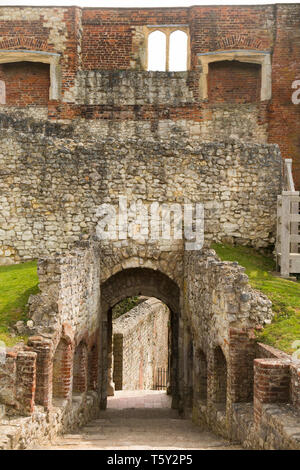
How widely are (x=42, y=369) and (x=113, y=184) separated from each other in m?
7.35

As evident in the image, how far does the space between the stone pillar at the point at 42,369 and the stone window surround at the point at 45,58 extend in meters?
13.8

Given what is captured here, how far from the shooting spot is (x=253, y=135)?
804 inches

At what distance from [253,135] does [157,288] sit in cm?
737

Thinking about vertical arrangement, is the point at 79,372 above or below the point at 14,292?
below

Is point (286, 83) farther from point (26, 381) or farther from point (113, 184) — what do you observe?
point (26, 381)

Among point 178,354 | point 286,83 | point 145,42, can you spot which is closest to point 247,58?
point 286,83

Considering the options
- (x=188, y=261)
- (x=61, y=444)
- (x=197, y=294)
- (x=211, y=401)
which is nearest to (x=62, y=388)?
(x=61, y=444)

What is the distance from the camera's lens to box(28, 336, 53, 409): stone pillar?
8617 mm

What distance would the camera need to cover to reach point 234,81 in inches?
829

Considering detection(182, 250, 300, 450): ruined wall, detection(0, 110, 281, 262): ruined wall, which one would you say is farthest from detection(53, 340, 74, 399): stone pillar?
detection(0, 110, 281, 262): ruined wall

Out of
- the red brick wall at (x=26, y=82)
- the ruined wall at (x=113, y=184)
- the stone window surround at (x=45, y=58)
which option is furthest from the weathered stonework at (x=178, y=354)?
the red brick wall at (x=26, y=82)

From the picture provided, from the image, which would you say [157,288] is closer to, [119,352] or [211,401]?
[119,352]

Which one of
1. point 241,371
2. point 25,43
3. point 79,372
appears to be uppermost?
point 25,43

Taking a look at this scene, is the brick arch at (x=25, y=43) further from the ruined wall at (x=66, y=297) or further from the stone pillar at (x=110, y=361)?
the ruined wall at (x=66, y=297)
